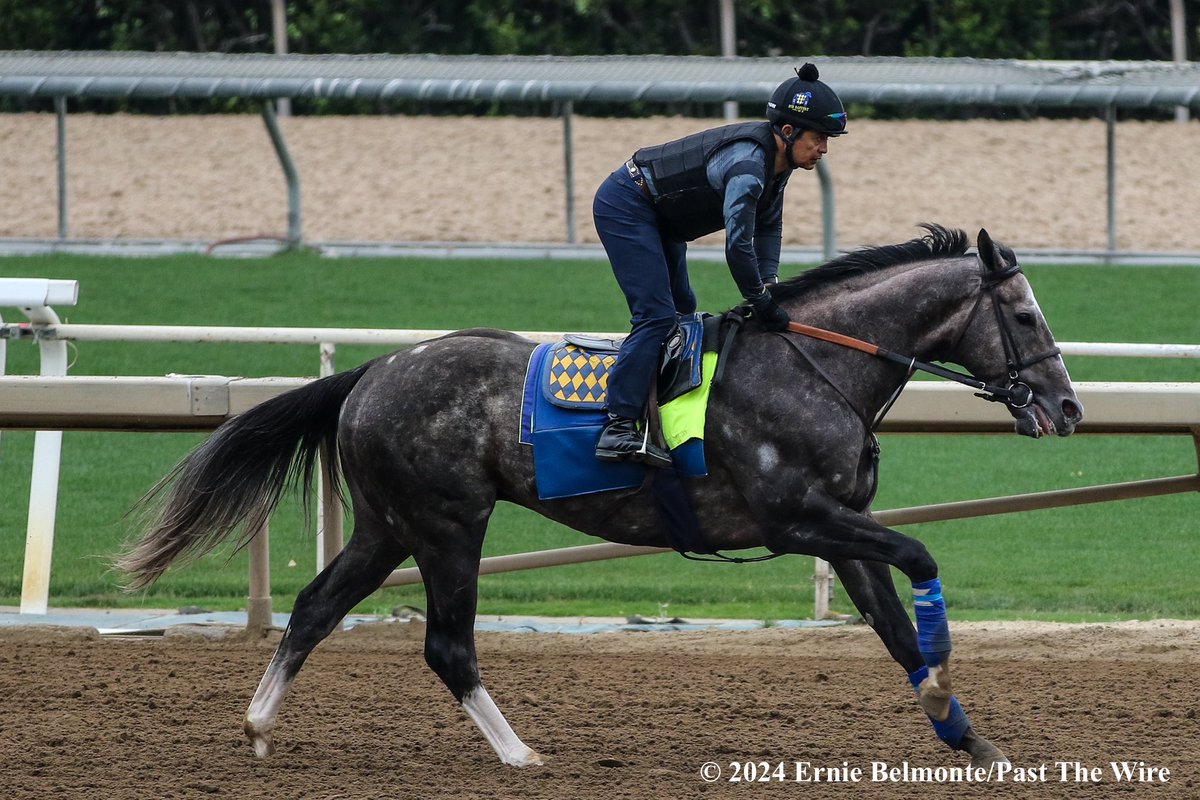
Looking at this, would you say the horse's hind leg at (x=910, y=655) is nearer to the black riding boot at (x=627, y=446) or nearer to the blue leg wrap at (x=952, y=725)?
the blue leg wrap at (x=952, y=725)

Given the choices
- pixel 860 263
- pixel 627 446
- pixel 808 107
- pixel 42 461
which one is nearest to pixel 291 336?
pixel 42 461

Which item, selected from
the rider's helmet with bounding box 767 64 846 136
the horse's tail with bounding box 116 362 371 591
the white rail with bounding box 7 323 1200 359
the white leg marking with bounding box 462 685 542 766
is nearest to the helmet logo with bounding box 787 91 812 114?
the rider's helmet with bounding box 767 64 846 136

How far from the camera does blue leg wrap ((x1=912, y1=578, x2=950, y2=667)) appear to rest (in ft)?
14.9

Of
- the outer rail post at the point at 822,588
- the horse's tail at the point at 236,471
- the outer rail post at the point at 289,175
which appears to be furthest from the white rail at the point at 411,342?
the outer rail post at the point at 289,175

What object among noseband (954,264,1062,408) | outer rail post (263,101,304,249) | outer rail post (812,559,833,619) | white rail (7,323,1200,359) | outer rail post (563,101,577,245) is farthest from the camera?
outer rail post (563,101,577,245)

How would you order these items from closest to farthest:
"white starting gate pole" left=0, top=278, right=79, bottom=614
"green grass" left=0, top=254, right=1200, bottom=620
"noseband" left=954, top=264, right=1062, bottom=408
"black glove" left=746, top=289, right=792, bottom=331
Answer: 1. "noseband" left=954, top=264, right=1062, bottom=408
2. "black glove" left=746, top=289, right=792, bottom=331
3. "white starting gate pole" left=0, top=278, right=79, bottom=614
4. "green grass" left=0, top=254, right=1200, bottom=620

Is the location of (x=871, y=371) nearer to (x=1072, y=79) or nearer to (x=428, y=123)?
(x=1072, y=79)

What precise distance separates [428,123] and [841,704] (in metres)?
12.8

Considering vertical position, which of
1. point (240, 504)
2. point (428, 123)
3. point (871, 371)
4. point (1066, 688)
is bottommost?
point (1066, 688)

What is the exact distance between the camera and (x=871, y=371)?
15.8 ft

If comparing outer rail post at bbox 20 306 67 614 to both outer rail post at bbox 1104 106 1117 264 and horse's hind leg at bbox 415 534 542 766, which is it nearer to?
horse's hind leg at bbox 415 534 542 766

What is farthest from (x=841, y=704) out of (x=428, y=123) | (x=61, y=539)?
(x=428, y=123)

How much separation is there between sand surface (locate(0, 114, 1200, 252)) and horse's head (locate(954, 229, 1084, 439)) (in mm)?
9351

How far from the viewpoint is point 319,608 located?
5051 mm
